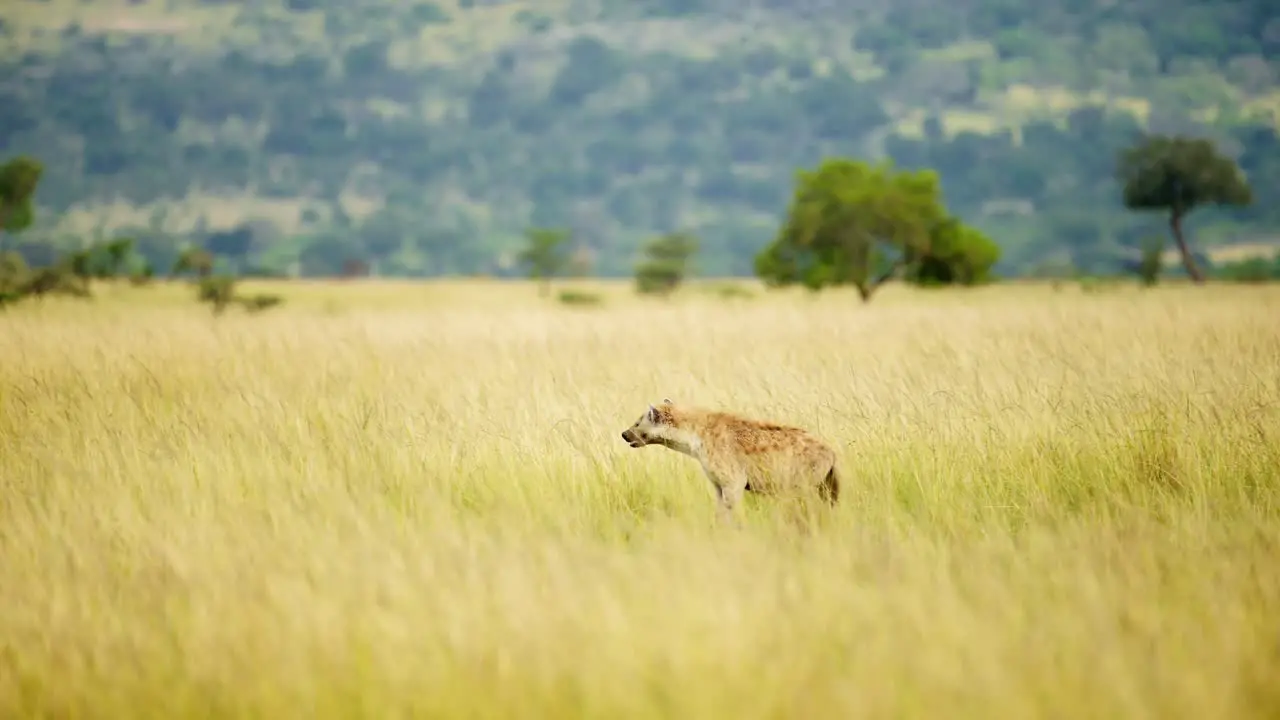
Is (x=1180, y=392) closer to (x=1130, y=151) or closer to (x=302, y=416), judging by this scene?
(x=302, y=416)

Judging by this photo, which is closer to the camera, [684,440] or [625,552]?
[625,552]

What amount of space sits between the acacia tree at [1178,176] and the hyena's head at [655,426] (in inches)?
2838

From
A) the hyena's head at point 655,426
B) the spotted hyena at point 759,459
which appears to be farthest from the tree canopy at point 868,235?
the spotted hyena at point 759,459

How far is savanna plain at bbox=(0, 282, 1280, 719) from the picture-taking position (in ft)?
13.0

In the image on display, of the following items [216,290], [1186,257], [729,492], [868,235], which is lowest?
[729,492]

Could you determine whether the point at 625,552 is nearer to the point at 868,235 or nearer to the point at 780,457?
the point at 780,457

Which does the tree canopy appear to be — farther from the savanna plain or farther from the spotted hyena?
the spotted hyena

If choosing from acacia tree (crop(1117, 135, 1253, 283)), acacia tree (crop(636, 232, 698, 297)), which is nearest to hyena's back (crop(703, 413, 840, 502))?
acacia tree (crop(636, 232, 698, 297))

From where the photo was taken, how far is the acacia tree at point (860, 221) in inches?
1618

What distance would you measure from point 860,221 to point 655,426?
115 ft

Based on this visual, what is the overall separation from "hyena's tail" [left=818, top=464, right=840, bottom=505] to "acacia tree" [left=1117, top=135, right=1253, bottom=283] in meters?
72.2

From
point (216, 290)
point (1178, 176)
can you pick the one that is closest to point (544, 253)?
point (1178, 176)

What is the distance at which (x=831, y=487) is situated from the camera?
6.38m

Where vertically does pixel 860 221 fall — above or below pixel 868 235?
above
